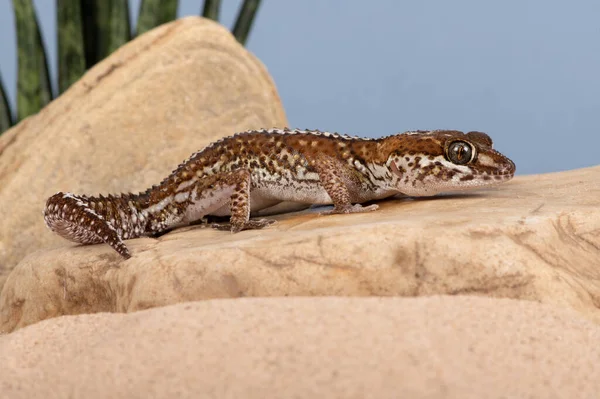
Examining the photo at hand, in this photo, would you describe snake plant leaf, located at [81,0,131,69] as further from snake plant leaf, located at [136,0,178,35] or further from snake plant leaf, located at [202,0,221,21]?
snake plant leaf, located at [202,0,221,21]

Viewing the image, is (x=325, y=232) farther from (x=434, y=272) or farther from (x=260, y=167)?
(x=260, y=167)

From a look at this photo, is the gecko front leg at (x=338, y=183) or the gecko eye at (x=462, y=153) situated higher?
the gecko eye at (x=462, y=153)

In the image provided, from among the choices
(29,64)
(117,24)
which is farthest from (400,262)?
(29,64)

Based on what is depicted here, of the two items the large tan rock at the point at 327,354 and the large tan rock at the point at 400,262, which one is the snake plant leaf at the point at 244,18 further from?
the large tan rock at the point at 327,354

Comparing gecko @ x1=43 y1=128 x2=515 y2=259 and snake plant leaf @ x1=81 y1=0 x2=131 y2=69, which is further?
snake plant leaf @ x1=81 y1=0 x2=131 y2=69

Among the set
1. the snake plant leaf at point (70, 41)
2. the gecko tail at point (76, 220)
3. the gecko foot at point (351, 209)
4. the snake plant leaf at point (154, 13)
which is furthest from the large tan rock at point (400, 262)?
the snake plant leaf at point (154, 13)

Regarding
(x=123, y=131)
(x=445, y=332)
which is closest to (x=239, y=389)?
(x=445, y=332)

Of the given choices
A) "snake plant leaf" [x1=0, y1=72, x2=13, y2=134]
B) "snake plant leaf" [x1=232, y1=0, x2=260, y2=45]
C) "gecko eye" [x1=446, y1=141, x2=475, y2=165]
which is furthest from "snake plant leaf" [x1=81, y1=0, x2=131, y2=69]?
"gecko eye" [x1=446, y1=141, x2=475, y2=165]
